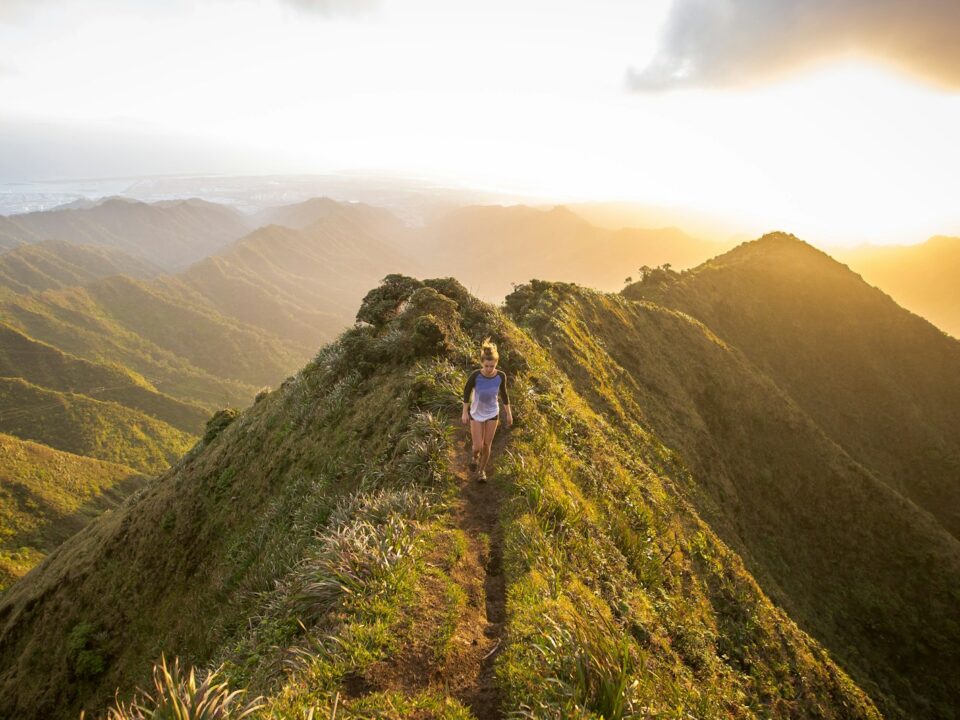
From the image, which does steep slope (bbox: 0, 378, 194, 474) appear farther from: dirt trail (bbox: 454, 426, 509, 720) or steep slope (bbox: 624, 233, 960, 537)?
dirt trail (bbox: 454, 426, 509, 720)

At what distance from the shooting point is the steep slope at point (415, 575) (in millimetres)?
5434

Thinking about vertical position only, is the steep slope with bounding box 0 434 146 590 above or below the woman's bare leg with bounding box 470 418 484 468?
below

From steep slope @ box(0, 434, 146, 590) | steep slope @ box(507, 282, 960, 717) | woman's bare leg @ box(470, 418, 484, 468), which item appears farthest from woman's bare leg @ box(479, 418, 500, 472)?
steep slope @ box(0, 434, 146, 590)

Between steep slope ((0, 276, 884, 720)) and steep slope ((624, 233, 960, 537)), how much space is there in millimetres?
→ 31337

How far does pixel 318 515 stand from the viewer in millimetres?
9484

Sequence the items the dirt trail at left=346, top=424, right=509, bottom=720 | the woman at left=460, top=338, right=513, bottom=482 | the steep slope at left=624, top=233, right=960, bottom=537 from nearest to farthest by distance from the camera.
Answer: the dirt trail at left=346, top=424, right=509, bottom=720 < the woman at left=460, top=338, right=513, bottom=482 < the steep slope at left=624, top=233, right=960, bottom=537

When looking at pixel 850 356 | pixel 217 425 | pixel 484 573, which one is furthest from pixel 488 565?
pixel 850 356

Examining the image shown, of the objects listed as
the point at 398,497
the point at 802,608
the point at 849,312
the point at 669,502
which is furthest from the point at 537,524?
the point at 849,312

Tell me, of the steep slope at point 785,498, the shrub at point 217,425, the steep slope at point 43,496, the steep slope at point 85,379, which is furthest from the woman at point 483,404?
the steep slope at point 85,379

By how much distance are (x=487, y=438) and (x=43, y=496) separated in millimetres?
76050

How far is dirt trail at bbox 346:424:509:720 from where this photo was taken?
5.23 meters

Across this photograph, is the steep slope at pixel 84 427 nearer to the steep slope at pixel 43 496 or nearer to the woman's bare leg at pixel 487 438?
the steep slope at pixel 43 496

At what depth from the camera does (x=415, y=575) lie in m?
6.54

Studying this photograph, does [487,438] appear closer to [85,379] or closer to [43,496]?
[43,496]
